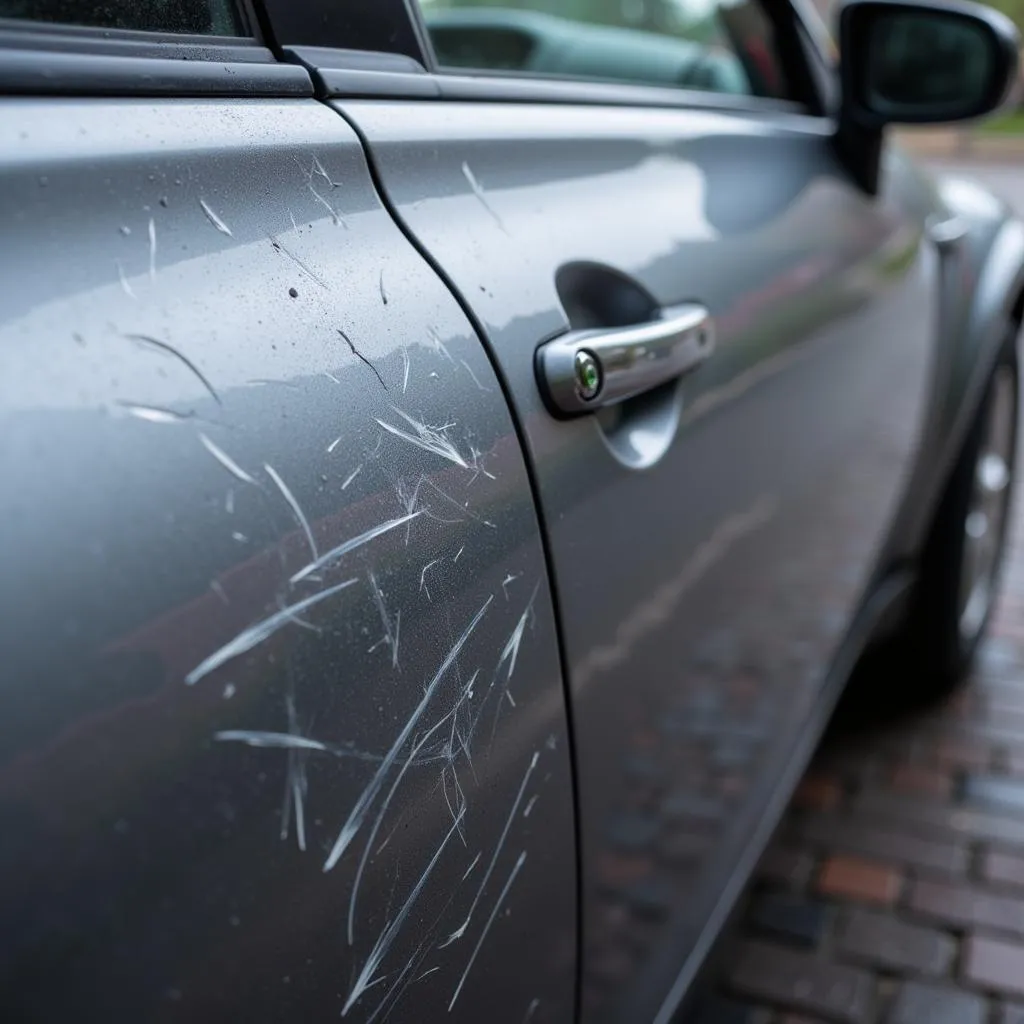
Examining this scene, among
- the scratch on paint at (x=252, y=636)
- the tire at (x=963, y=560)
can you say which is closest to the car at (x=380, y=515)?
the scratch on paint at (x=252, y=636)

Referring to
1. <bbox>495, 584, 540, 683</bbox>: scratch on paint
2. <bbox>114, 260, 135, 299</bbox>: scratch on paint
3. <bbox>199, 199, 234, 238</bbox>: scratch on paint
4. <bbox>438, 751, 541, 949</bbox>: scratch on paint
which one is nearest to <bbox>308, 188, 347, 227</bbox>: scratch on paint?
<bbox>199, 199, 234, 238</bbox>: scratch on paint

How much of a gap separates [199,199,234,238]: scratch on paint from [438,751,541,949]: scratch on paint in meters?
0.46

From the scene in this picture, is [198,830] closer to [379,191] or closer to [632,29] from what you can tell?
[379,191]

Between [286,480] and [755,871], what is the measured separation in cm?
120

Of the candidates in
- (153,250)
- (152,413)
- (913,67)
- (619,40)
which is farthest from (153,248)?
(913,67)

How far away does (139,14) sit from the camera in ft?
2.93

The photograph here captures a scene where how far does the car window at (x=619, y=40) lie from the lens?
1529 millimetres

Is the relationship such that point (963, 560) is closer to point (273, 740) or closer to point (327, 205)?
point (327, 205)

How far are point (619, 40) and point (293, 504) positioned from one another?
54.7 inches

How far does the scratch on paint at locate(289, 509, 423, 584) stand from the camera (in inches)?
29.9

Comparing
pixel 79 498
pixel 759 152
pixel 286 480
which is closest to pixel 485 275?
pixel 286 480

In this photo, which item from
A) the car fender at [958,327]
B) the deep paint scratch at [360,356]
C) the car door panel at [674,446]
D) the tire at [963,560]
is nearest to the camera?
the deep paint scratch at [360,356]

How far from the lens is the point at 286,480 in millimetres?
763

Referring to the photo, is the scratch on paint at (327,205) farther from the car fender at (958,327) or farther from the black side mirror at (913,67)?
the car fender at (958,327)
